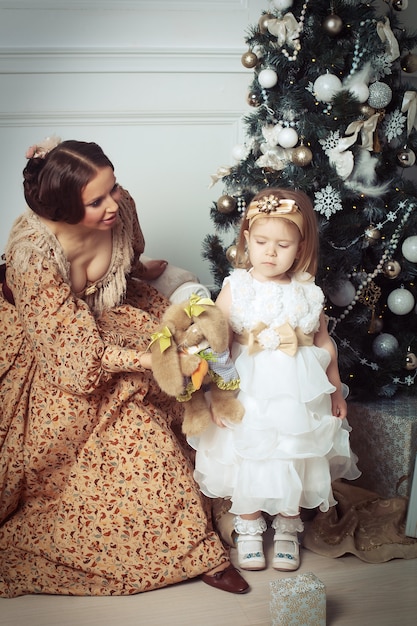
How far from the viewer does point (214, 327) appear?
1.95 m

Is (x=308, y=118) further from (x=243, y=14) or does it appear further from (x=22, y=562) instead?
(x=22, y=562)

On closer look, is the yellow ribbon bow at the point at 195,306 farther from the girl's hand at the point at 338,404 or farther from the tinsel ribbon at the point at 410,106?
the tinsel ribbon at the point at 410,106

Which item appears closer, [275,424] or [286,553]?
[275,424]

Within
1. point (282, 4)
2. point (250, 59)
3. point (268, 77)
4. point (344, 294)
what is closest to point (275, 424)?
point (344, 294)

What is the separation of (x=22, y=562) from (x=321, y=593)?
0.88 m

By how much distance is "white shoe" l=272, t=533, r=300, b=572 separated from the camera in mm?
2195

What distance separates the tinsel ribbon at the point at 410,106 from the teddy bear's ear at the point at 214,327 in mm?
1182

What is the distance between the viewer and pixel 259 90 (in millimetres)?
2658

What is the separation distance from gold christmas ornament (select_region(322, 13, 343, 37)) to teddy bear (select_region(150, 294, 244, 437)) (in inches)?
44.5

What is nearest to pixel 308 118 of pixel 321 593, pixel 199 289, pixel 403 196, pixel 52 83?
pixel 403 196

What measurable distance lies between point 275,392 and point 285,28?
4.30ft

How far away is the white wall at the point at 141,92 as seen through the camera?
3102mm

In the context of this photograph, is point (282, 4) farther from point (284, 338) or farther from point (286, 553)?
point (286, 553)

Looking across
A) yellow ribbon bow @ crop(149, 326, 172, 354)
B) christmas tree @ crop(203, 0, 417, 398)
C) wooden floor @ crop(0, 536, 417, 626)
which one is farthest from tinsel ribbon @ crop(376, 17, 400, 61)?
wooden floor @ crop(0, 536, 417, 626)
